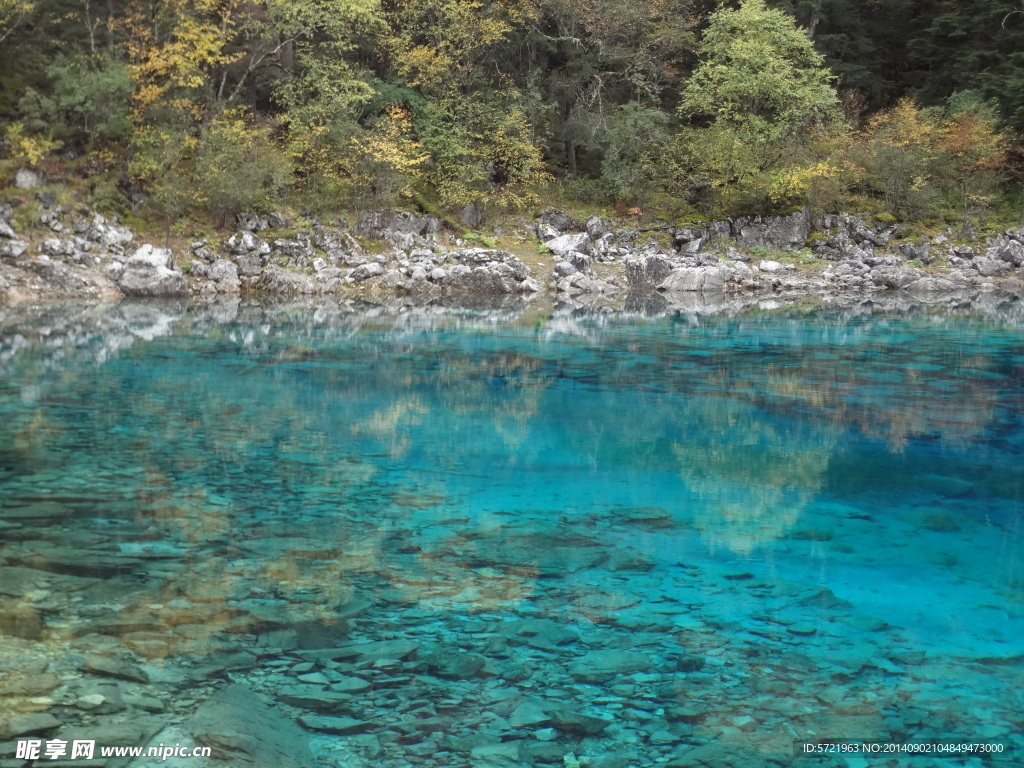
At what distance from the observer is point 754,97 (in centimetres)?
3491

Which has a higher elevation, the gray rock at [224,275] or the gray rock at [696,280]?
the gray rock at [696,280]

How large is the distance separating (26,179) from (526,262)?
1617 centimetres

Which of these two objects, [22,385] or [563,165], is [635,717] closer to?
[22,385]

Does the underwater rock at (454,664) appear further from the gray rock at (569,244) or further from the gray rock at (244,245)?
the gray rock at (569,244)

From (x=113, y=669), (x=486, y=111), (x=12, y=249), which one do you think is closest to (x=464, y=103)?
(x=486, y=111)

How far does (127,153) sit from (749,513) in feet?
88.7

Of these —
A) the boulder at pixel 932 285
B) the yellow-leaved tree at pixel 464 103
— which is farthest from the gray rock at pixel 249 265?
the boulder at pixel 932 285

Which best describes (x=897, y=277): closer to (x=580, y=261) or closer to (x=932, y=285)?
(x=932, y=285)

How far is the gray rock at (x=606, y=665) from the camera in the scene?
4.09m

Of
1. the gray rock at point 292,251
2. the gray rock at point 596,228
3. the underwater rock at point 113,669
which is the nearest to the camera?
the underwater rock at point 113,669

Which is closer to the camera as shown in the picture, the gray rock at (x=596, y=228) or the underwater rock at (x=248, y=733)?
the underwater rock at (x=248, y=733)

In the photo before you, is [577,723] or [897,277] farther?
[897,277]

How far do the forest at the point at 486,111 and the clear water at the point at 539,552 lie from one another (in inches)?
705

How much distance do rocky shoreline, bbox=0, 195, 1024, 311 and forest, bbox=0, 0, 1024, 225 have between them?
1.43 metres
